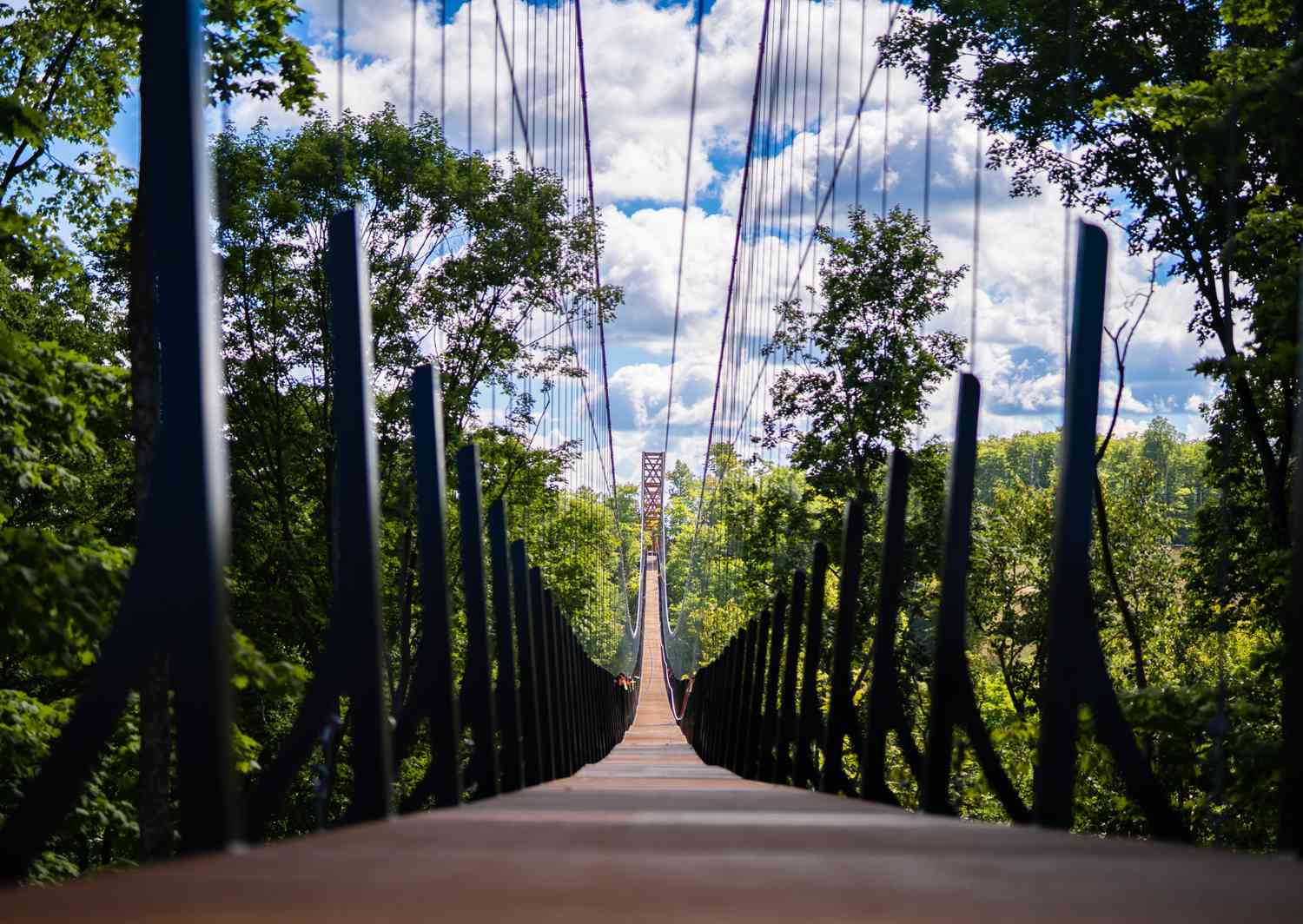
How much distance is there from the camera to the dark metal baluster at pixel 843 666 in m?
5.44

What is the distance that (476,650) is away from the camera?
4.72 metres

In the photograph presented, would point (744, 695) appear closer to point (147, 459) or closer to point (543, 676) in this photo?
point (543, 676)

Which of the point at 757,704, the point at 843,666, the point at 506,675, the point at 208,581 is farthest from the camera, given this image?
the point at 757,704

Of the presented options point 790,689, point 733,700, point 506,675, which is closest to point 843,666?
point 506,675

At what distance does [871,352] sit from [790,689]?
1321cm

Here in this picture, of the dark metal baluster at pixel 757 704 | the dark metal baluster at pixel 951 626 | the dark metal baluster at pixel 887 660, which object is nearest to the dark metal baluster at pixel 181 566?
the dark metal baluster at pixel 951 626

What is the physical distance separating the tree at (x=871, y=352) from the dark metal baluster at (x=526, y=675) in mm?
12995

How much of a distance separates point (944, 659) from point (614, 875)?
197cm

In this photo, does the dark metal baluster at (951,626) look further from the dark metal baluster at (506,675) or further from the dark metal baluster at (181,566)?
the dark metal baluster at (506,675)

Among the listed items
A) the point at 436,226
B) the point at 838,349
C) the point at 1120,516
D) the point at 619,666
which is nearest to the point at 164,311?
the point at 436,226

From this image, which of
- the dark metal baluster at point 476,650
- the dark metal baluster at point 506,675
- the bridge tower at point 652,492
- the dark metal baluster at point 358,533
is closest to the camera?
the dark metal baluster at point 358,533

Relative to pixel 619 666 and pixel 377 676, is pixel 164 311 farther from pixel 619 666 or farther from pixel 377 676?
pixel 619 666

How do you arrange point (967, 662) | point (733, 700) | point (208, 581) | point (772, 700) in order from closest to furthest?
point (208, 581), point (967, 662), point (772, 700), point (733, 700)

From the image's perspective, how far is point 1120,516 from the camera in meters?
31.6
